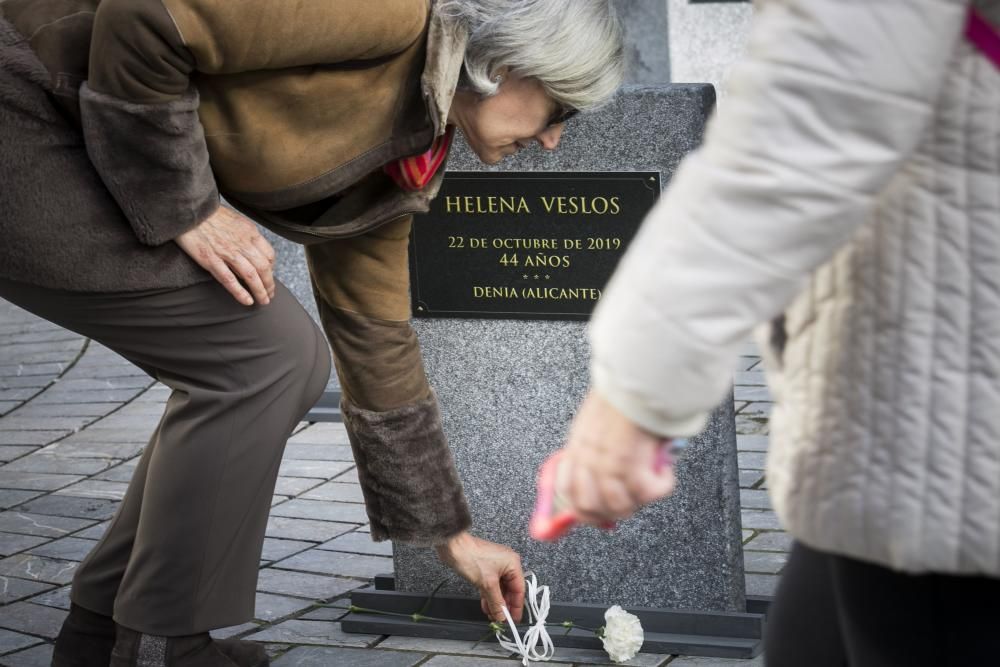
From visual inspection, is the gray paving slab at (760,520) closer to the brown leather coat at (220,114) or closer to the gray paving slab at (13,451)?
the brown leather coat at (220,114)

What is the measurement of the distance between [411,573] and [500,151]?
46.2 inches

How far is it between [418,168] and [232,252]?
15.0 inches

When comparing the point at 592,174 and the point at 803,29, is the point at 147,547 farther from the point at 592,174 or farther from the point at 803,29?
the point at 803,29

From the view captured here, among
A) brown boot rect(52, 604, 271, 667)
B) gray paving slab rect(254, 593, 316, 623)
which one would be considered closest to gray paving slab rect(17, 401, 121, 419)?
gray paving slab rect(254, 593, 316, 623)

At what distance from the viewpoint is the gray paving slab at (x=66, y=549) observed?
409cm

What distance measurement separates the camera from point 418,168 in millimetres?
2705

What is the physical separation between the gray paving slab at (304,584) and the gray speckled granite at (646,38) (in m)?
2.49

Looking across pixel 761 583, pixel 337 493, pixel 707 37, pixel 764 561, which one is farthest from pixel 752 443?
pixel 707 37

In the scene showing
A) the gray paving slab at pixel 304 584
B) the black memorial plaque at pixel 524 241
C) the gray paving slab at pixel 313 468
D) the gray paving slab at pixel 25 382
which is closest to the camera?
the black memorial plaque at pixel 524 241

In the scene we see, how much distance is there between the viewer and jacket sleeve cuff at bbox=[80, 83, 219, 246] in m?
2.39

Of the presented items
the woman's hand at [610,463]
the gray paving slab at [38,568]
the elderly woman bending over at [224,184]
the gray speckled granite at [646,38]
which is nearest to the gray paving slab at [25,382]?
the gray paving slab at [38,568]

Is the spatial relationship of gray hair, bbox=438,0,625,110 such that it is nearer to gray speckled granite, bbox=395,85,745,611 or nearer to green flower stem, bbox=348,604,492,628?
gray speckled granite, bbox=395,85,745,611

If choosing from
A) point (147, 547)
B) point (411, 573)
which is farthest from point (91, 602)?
point (411, 573)

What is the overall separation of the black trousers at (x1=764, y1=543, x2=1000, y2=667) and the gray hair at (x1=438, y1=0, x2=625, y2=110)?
1339 mm
